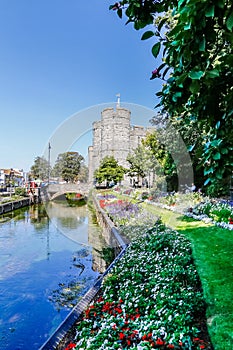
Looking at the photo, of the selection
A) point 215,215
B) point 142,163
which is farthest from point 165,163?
point 142,163

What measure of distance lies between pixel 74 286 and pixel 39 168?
5479 cm

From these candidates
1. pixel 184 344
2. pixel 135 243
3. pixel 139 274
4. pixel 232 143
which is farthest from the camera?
pixel 135 243

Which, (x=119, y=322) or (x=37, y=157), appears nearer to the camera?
(x=119, y=322)

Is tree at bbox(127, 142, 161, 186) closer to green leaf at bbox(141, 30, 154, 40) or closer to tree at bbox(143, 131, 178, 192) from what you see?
tree at bbox(143, 131, 178, 192)

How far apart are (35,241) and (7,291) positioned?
18.6 ft

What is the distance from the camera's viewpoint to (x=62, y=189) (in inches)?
1396

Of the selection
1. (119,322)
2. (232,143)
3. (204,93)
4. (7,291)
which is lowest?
(7,291)

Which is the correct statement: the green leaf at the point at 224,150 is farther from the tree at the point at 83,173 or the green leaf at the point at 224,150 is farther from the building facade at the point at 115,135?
the tree at the point at 83,173

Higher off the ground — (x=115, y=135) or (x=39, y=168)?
(x=115, y=135)

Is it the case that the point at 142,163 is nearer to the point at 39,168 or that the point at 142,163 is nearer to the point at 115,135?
the point at 115,135

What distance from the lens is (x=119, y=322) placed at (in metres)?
2.74

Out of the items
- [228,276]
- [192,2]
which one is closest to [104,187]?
[228,276]

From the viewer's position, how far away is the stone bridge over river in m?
35.4

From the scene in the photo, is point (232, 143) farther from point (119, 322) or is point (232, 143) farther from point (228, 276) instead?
point (228, 276)
